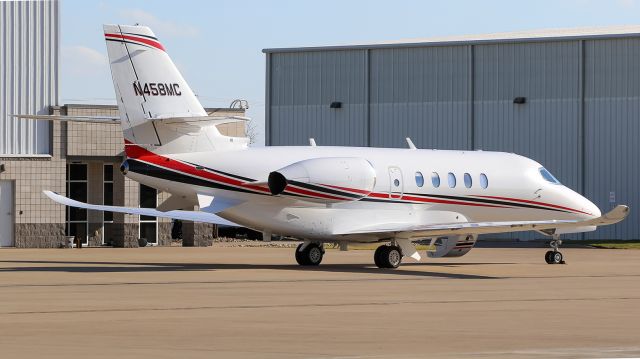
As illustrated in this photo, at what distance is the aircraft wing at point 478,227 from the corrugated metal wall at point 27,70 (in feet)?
73.9

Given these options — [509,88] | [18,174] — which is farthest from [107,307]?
[509,88]

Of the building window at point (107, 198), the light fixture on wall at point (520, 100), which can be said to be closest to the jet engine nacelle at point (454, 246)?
the building window at point (107, 198)

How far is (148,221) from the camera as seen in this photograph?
52688 millimetres

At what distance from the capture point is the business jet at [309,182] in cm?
2844

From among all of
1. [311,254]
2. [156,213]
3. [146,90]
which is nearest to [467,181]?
[311,254]

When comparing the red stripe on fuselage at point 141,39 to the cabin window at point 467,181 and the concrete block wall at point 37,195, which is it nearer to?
the cabin window at point 467,181

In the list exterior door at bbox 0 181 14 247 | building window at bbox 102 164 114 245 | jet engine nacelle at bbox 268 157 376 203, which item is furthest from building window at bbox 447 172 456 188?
building window at bbox 102 164 114 245

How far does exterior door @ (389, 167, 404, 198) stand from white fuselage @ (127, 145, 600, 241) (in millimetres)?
25

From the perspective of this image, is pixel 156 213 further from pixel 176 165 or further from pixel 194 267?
pixel 176 165

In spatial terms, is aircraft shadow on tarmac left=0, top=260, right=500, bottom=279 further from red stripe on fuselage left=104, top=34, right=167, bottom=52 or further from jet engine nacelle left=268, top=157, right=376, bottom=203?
red stripe on fuselage left=104, top=34, right=167, bottom=52

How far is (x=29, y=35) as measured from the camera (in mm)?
49562

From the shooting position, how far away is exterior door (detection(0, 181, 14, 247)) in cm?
4941

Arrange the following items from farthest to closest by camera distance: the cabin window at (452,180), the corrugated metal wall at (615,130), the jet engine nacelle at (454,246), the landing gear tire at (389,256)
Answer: the corrugated metal wall at (615,130)
the jet engine nacelle at (454,246)
the cabin window at (452,180)
the landing gear tire at (389,256)

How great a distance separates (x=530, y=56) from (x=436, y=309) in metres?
40.2
